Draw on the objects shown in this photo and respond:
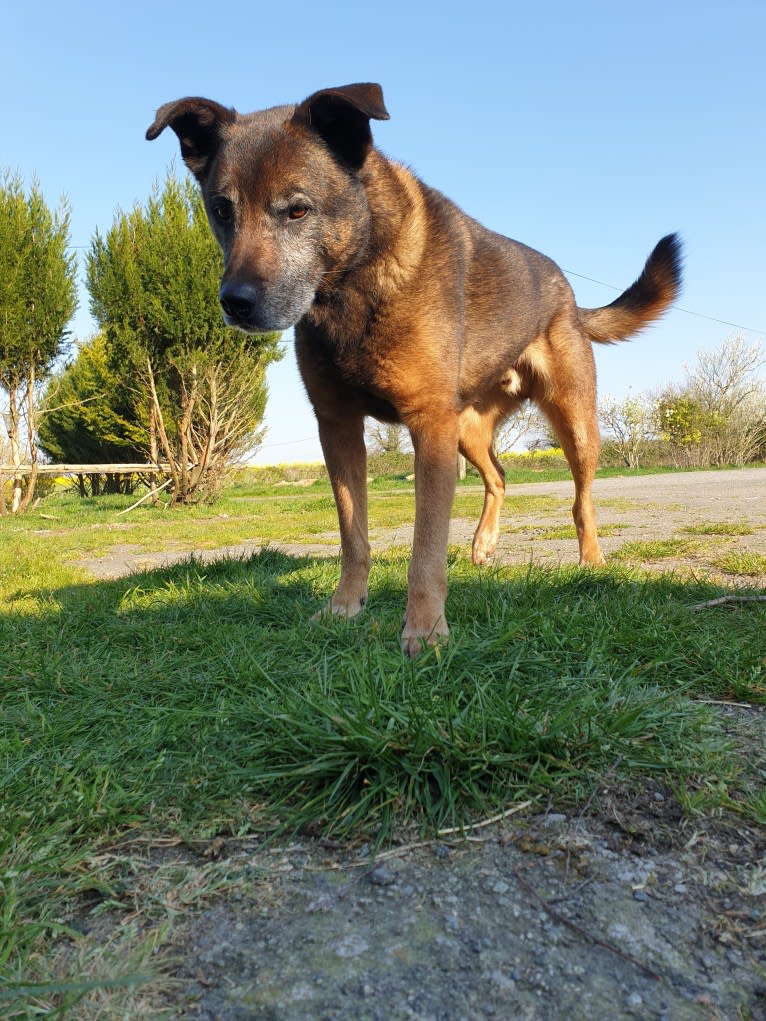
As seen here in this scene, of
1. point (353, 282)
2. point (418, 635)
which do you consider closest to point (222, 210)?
point (353, 282)

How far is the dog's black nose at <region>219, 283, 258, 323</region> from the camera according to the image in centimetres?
285

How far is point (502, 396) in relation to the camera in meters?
5.56

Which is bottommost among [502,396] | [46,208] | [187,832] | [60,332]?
[187,832]

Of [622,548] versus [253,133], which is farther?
[622,548]

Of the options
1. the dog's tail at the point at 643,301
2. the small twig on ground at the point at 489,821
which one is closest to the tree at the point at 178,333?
the dog's tail at the point at 643,301

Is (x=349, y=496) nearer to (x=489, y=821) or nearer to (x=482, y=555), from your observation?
(x=482, y=555)

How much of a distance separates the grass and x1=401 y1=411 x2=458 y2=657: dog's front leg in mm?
139

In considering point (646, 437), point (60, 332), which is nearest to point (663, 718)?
point (60, 332)

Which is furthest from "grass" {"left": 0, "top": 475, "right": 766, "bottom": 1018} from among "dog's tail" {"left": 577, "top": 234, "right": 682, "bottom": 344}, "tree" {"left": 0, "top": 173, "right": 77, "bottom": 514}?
"tree" {"left": 0, "top": 173, "right": 77, "bottom": 514}

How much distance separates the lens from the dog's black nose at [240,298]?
285 centimetres

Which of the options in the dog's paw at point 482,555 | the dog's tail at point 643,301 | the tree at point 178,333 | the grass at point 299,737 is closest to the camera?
the grass at point 299,737

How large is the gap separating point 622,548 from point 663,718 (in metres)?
4.01

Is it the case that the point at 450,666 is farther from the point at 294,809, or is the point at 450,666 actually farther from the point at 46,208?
the point at 46,208

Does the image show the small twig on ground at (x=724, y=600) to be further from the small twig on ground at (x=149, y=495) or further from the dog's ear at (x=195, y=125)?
the small twig on ground at (x=149, y=495)
